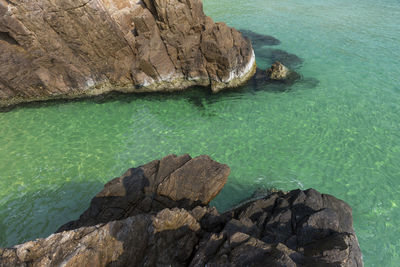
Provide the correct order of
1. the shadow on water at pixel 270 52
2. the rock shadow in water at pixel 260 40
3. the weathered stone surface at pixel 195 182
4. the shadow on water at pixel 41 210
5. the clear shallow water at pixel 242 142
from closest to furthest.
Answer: the weathered stone surface at pixel 195 182, the shadow on water at pixel 41 210, the clear shallow water at pixel 242 142, the shadow on water at pixel 270 52, the rock shadow in water at pixel 260 40

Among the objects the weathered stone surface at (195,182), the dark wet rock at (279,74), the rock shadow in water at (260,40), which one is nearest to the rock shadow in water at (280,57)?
the rock shadow in water at (260,40)

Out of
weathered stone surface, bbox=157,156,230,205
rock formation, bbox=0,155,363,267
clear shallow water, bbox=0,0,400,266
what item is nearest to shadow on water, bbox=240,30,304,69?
clear shallow water, bbox=0,0,400,266

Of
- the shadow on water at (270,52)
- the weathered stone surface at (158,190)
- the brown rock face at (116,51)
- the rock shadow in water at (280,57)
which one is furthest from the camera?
the shadow on water at (270,52)

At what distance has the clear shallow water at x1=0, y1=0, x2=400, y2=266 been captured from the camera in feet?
31.0

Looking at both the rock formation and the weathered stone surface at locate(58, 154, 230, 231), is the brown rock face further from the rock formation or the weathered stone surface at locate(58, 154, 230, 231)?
the rock formation

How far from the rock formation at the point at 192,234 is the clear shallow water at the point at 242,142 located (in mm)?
2712

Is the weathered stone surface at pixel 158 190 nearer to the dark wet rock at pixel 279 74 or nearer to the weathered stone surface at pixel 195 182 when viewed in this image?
the weathered stone surface at pixel 195 182

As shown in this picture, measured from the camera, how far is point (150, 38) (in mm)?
15672

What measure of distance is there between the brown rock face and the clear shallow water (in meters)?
1.36

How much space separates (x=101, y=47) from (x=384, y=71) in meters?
21.4

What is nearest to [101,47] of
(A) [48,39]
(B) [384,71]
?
(A) [48,39]

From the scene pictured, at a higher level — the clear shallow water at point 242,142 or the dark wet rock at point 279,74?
the dark wet rock at point 279,74

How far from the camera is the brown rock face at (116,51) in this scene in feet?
45.2

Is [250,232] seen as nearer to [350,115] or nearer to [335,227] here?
[335,227]
